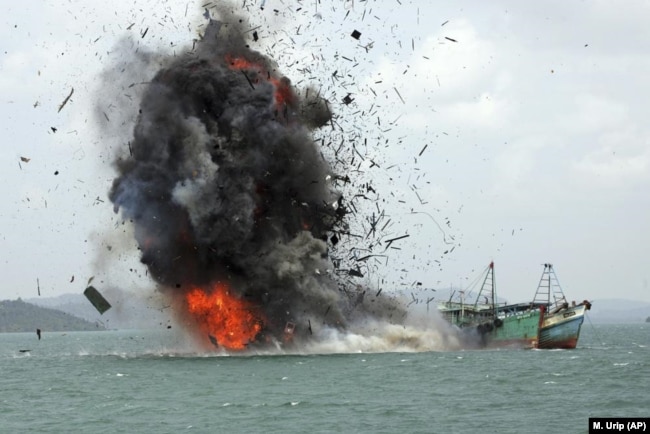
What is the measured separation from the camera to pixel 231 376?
283ft

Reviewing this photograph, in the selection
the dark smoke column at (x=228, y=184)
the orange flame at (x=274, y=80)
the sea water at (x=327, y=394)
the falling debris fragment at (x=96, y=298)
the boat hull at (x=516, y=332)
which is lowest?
the sea water at (x=327, y=394)

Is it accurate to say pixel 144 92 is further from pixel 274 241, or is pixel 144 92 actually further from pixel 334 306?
pixel 334 306

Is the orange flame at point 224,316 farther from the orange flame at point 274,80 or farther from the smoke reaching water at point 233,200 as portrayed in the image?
the orange flame at point 274,80

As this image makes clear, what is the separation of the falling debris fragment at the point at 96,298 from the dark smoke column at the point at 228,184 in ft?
23.6

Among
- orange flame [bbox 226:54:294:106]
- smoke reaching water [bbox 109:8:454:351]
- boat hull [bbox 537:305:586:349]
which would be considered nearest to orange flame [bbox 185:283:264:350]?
smoke reaching water [bbox 109:8:454:351]

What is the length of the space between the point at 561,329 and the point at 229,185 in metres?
48.8

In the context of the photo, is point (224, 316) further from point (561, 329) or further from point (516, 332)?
point (561, 329)

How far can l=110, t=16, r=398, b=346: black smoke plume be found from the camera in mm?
101750

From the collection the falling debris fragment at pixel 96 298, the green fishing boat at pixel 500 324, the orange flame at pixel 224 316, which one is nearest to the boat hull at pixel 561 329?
the green fishing boat at pixel 500 324

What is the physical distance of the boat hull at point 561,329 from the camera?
119938 mm

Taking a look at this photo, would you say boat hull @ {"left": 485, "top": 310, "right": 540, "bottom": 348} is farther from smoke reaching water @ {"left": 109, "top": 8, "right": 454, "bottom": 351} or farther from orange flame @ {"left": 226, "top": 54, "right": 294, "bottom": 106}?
orange flame @ {"left": 226, "top": 54, "right": 294, "bottom": 106}

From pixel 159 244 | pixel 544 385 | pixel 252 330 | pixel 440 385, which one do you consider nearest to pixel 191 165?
pixel 159 244

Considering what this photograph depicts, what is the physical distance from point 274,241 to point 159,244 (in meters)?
12.6

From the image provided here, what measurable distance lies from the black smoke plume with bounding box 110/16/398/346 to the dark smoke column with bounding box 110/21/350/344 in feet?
0.37
